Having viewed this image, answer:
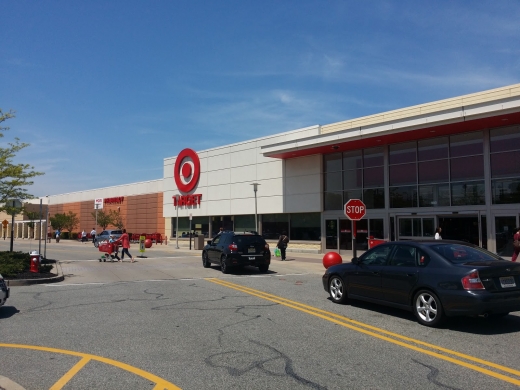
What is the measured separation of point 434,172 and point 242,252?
10979 millimetres

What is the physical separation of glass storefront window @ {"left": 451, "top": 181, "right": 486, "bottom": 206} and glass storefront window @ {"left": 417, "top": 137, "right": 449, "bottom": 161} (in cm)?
167

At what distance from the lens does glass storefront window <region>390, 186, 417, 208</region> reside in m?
23.8

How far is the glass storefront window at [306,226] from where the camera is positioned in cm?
2883

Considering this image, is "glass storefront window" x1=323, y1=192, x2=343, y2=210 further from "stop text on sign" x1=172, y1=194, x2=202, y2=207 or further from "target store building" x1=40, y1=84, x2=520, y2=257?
"stop text on sign" x1=172, y1=194, x2=202, y2=207

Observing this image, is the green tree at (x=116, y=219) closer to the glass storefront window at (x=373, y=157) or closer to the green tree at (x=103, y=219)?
the green tree at (x=103, y=219)

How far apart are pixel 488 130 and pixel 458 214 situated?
3993 mm

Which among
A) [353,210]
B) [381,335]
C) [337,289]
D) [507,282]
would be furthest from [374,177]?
[381,335]

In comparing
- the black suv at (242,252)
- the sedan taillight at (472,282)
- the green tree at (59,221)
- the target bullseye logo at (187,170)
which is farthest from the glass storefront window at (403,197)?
the green tree at (59,221)

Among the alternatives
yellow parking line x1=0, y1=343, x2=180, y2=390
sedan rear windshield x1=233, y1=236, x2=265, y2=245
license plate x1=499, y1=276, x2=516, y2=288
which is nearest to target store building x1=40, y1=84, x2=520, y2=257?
sedan rear windshield x1=233, y1=236, x2=265, y2=245

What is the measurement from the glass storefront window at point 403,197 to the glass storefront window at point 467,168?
2230mm

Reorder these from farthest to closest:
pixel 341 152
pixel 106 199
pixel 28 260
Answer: pixel 106 199
pixel 341 152
pixel 28 260

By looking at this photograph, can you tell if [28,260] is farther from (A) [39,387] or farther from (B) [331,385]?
(B) [331,385]

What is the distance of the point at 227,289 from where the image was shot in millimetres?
13586

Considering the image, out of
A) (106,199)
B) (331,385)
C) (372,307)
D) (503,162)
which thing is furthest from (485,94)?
(106,199)
